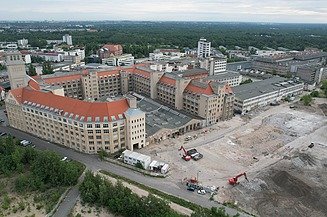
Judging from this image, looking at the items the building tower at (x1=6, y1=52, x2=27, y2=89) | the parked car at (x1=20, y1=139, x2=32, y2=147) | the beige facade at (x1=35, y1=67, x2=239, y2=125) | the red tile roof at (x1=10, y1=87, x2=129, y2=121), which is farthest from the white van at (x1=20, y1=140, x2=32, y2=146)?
the beige facade at (x1=35, y1=67, x2=239, y2=125)

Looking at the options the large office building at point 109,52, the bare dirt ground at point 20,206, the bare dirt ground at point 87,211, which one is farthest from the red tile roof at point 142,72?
the large office building at point 109,52

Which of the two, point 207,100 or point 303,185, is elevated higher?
point 207,100

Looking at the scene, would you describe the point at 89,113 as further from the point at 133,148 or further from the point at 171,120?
the point at 171,120

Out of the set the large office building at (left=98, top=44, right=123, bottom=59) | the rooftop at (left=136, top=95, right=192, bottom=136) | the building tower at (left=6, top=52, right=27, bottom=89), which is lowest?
the rooftop at (left=136, top=95, right=192, bottom=136)

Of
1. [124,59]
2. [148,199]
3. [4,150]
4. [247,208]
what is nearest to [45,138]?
[4,150]

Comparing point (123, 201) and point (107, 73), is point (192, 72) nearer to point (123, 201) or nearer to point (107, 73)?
point (107, 73)

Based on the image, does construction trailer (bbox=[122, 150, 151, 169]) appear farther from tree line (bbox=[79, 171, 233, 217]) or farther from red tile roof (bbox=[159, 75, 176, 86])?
red tile roof (bbox=[159, 75, 176, 86])
